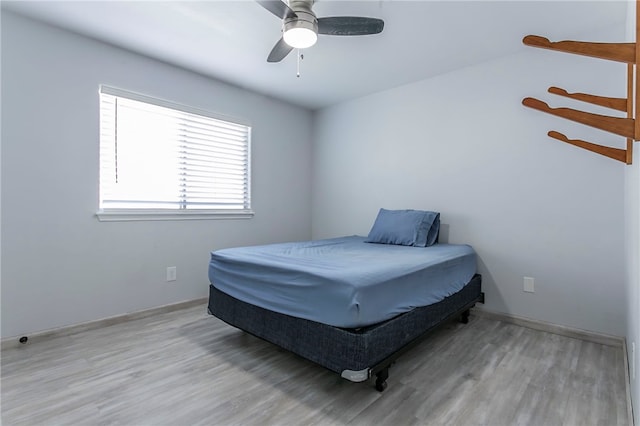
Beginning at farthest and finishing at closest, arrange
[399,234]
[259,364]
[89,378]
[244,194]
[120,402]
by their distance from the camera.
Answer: [244,194] < [399,234] < [259,364] < [89,378] < [120,402]

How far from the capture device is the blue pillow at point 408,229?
2979 millimetres

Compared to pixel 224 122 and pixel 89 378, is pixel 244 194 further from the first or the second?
pixel 89 378

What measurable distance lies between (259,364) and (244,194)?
7.13ft

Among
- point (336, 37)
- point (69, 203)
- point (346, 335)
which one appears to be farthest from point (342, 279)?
point (69, 203)

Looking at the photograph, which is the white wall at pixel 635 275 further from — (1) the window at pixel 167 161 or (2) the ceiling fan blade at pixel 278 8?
(1) the window at pixel 167 161

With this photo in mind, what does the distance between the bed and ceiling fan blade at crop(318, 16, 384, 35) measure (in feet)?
→ 4.70

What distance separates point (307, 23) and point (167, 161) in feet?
6.71

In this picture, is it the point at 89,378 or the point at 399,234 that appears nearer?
the point at 89,378

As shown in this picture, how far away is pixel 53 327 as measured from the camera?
2.42m

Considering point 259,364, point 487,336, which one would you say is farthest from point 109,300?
point 487,336

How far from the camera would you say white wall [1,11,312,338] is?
2264 mm

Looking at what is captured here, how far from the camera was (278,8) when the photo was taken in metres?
1.67

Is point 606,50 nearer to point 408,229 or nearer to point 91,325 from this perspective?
point 408,229

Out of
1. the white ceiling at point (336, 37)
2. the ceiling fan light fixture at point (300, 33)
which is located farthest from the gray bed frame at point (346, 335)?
the white ceiling at point (336, 37)
